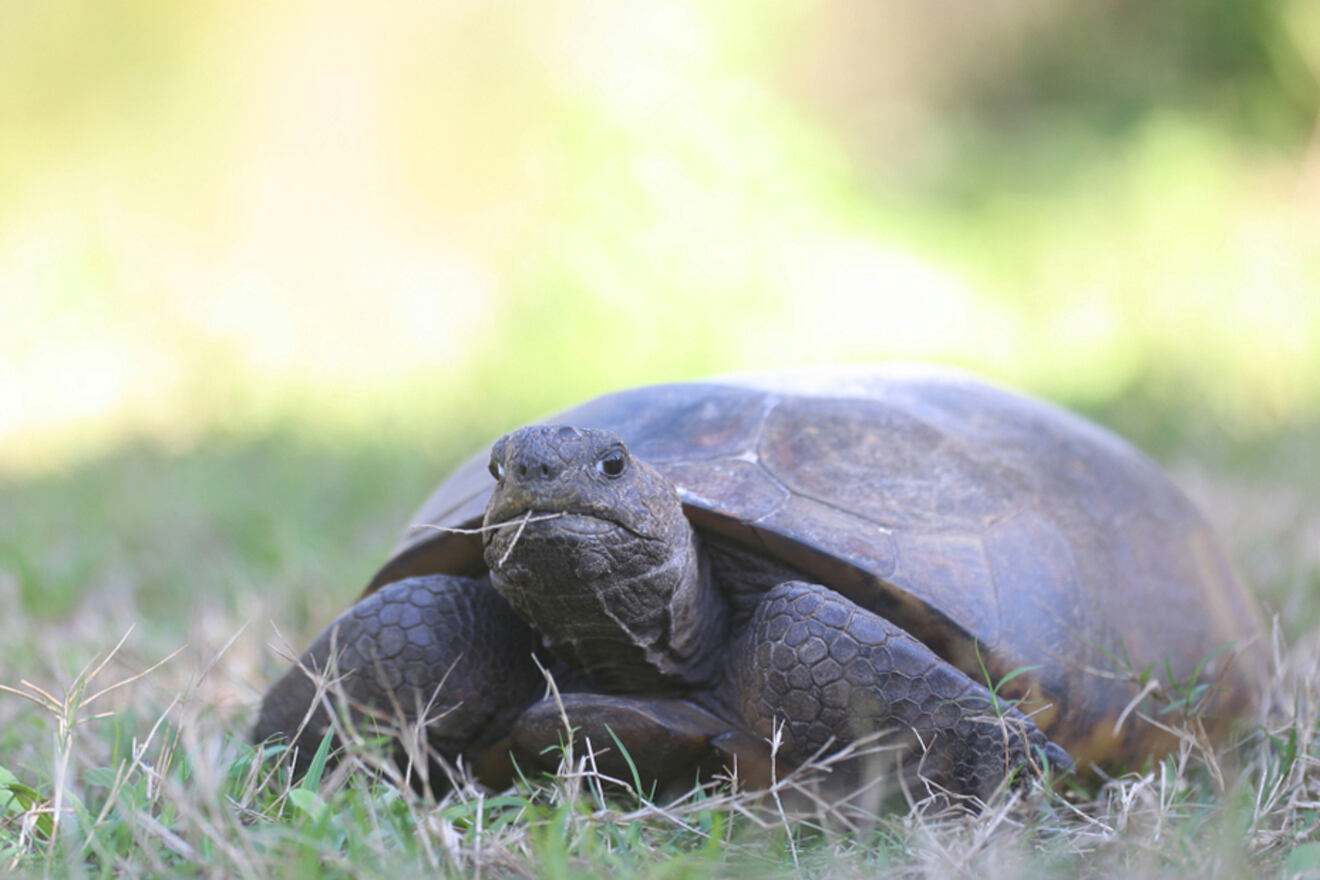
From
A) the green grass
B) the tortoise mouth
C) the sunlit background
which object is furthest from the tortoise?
the sunlit background

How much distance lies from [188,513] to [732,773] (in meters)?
2.98

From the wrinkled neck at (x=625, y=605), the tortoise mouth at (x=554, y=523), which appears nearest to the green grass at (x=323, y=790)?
the wrinkled neck at (x=625, y=605)

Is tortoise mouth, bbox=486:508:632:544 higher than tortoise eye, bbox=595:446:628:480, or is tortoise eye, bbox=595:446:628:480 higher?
tortoise eye, bbox=595:446:628:480

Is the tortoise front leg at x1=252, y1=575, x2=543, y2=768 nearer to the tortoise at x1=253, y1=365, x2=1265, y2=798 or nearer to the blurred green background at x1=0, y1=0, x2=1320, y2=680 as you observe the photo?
the tortoise at x1=253, y1=365, x2=1265, y2=798

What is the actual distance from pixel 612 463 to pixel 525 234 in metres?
5.62

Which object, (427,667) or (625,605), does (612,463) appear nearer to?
(625,605)

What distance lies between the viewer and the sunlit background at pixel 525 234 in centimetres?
618

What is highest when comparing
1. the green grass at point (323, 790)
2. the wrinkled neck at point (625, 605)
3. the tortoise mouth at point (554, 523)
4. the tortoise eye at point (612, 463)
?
the tortoise eye at point (612, 463)

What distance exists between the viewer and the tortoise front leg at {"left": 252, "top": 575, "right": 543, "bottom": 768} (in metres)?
2.06

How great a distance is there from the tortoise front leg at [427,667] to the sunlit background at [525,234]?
3.28 metres

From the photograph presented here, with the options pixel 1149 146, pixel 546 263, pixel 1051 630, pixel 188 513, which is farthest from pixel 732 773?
pixel 1149 146

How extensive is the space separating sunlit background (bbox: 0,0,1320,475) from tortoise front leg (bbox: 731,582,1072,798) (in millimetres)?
3742

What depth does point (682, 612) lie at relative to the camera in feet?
6.61

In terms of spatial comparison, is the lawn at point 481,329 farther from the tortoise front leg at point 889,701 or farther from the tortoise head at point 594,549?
the tortoise head at point 594,549
